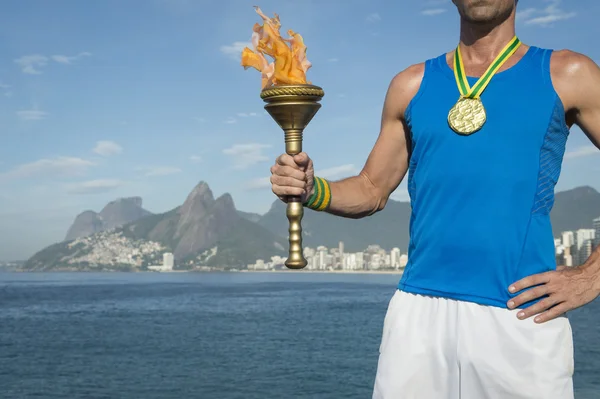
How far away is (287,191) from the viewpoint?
346 centimetres

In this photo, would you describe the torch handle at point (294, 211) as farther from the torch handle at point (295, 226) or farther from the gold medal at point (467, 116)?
the gold medal at point (467, 116)

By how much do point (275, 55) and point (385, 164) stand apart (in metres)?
0.91

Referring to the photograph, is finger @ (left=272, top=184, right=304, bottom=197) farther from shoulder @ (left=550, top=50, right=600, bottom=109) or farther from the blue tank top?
shoulder @ (left=550, top=50, right=600, bottom=109)

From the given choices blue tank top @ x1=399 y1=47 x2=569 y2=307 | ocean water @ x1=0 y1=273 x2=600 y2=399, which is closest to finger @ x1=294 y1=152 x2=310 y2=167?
blue tank top @ x1=399 y1=47 x2=569 y2=307

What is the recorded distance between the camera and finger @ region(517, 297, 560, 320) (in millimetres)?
3223

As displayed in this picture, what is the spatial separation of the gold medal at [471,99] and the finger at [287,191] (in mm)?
789

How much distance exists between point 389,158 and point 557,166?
0.92 meters

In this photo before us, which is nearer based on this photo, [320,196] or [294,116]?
[294,116]

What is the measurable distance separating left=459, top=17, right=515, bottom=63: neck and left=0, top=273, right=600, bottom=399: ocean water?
163ft

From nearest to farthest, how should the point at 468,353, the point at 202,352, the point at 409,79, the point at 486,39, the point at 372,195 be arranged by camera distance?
the point at 468,353 → the point at 486,39 → the point at 409,79 → the point at 372,195 → the point at 202,352

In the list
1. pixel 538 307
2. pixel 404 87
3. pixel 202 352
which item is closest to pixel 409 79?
pixel 404 87

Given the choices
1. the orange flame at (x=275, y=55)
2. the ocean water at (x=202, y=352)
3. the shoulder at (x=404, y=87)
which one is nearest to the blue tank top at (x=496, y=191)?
the shoulder at (x=404, y=87)

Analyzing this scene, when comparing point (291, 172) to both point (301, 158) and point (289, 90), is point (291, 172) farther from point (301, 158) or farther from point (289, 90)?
point (289, 90)

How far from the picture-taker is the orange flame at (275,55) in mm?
3473
